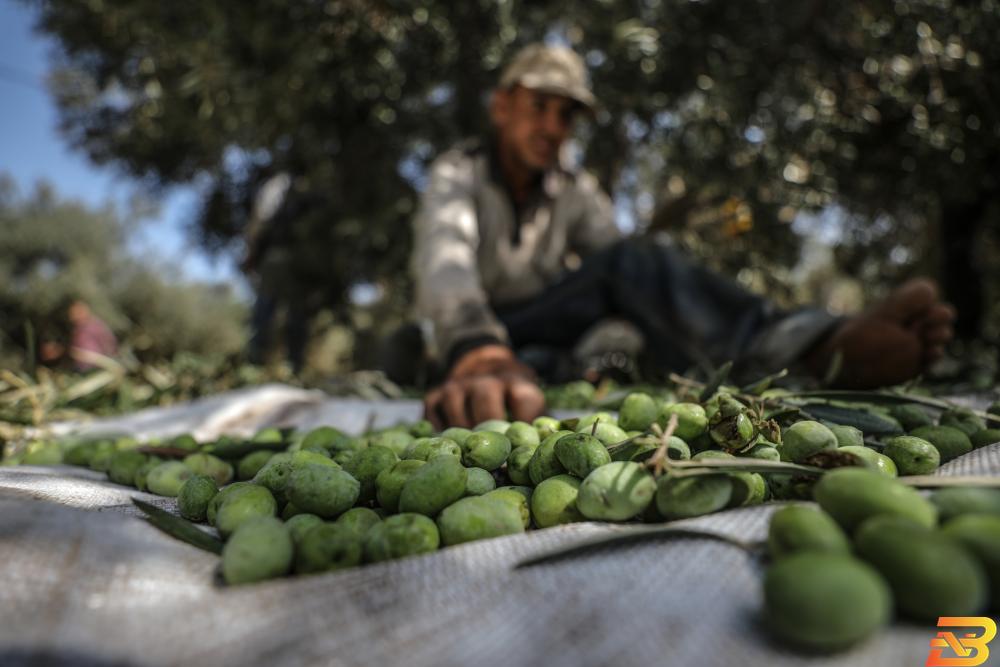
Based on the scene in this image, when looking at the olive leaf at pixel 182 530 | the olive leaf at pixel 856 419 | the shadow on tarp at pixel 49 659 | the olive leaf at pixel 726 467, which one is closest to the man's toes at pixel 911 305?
the olive leaf at pixel 856 419

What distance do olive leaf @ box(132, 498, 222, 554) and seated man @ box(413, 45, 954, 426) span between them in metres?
0.87

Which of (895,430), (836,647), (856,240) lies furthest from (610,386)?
(856,240)

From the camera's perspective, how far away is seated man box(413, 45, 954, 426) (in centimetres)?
213

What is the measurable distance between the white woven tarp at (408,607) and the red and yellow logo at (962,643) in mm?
12

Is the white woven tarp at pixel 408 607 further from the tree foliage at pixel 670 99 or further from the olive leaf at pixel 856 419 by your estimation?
the tree foliage at pixel 670 99

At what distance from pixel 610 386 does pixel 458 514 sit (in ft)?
5.61

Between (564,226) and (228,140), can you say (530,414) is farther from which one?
(228,140)

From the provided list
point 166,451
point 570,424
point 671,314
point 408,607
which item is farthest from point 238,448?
point 671,314

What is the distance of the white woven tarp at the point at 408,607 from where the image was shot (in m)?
0.62

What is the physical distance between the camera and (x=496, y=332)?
2480 millimetres

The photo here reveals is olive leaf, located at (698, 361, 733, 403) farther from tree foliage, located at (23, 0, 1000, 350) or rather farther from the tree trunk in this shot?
the tree trunk

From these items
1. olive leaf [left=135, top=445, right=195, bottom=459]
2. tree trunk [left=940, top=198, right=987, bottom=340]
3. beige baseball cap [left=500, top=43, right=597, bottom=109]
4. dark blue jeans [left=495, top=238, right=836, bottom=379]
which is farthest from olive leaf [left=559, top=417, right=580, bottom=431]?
tree trunk [left=940, top=198, right=987, bottom=340]

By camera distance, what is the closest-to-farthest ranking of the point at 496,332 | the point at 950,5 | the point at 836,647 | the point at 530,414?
1. the point at 836,647
2. the point at 530,414
3. the point at 496,332
4. the point at 950,5

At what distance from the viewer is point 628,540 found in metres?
0.80
